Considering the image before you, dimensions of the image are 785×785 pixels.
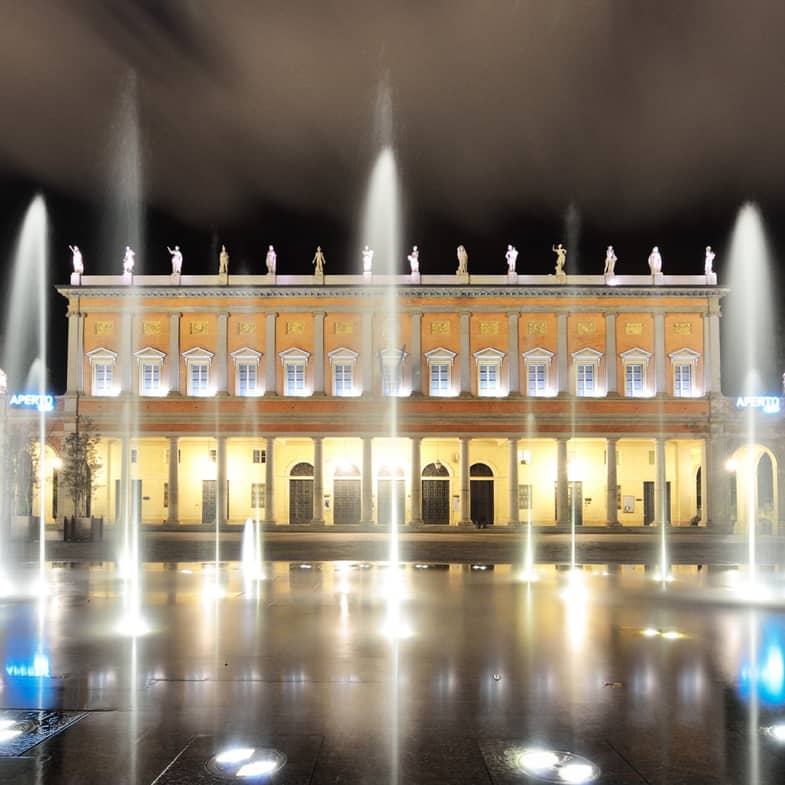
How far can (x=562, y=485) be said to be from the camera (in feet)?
158

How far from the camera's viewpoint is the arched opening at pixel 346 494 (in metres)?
50.7

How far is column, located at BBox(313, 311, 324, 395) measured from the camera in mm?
49625

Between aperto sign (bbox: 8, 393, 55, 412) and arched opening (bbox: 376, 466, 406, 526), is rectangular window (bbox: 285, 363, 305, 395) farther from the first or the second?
aperto sign (bbox: 8, 393, 55, 412)

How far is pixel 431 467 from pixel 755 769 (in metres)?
45.1

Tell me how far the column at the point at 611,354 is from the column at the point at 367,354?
13974mm

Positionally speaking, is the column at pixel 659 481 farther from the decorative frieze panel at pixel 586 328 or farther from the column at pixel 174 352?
the column at pixel 174 352

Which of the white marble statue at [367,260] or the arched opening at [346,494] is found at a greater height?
the white marble statue at [367,260]

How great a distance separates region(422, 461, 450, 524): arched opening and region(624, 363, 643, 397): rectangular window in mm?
11928

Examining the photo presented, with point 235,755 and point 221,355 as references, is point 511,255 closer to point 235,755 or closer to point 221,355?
point 221,355

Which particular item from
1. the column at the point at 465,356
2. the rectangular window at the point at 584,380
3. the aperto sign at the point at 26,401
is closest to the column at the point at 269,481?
the column at the point at 465,356

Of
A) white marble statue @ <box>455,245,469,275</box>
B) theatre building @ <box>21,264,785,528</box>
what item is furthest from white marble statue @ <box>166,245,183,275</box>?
white marble statue @ <box>455,245,469,275</box>

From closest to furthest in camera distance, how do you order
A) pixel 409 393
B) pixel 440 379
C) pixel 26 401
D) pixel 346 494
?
pixel 26 401
pixel 409 393
pixel 440 379
pixel 346 494

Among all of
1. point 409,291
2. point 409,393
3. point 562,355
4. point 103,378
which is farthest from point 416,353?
point 103,378

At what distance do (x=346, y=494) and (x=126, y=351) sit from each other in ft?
51.6
